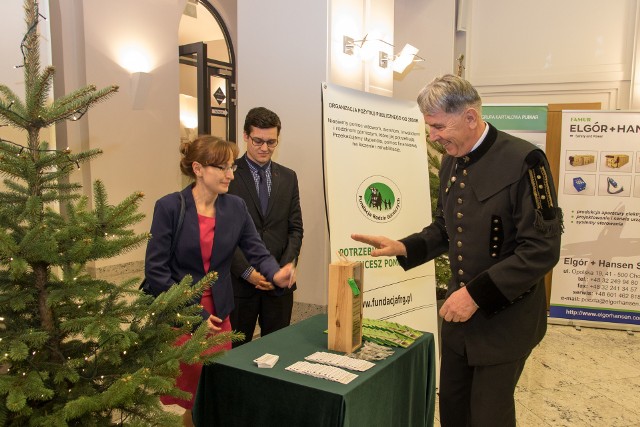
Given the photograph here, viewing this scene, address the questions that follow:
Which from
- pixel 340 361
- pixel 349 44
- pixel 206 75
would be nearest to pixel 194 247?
pixel 340 361

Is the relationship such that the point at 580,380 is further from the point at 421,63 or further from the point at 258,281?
the point at 421,63

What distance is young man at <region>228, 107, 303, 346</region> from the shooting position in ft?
9.55

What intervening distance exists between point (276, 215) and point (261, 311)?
0.53m

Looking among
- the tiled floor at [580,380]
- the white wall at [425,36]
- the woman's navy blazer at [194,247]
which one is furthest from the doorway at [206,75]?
the woman's navy blazer at [194,247]

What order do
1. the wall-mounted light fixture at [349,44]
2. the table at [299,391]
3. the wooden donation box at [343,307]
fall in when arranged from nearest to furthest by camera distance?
the table at [299,391], the wooden donation box at [343,307], the wall-mounted light fixture at [349,44]

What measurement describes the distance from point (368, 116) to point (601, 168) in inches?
115

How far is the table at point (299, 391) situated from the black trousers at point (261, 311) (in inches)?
31.8

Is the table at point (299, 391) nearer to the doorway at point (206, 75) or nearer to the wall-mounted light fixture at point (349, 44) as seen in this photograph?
the wall-mounted light fixture at point (349, 44)

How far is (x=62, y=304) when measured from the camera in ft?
4.99

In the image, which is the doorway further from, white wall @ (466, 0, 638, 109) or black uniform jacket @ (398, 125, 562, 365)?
black uniform jacket @ (398, 125, 562, 365)

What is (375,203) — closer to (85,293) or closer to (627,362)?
(85,293)

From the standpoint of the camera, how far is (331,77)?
3.90 m

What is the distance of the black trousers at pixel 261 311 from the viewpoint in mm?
2896

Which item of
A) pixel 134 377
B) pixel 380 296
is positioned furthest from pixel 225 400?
pixel 380 296
